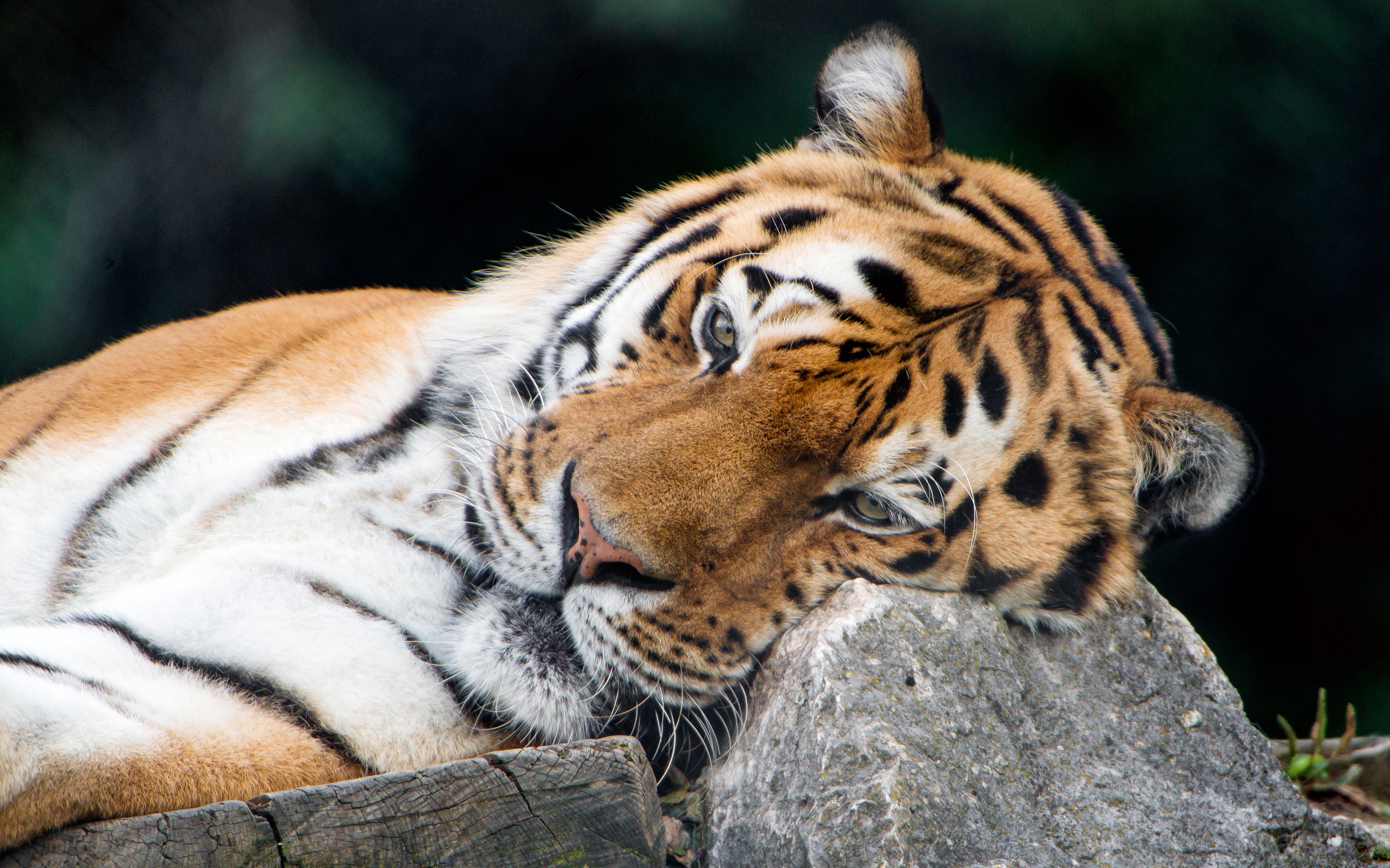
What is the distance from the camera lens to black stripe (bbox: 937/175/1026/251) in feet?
5.62

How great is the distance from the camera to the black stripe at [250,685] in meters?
1.27

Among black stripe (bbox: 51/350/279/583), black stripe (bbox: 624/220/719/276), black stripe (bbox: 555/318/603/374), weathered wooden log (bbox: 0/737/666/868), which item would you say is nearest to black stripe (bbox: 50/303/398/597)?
black stripe (bbox: 51/350/279/583)

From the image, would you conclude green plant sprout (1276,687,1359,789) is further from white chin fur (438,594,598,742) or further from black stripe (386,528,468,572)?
black stripe (386,528,468,572)

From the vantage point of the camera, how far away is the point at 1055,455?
57.9 inches

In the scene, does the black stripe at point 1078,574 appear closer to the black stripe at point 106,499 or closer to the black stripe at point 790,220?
the black stripe at point 790,220

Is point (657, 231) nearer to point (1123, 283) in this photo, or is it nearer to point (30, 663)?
point (1123, 283)

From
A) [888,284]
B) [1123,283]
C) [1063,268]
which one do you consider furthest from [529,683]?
[1123,283]

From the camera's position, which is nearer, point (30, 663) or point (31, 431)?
point (30, 663)

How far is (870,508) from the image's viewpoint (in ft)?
4.62

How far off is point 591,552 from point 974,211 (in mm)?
980

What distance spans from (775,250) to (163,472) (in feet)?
3.65

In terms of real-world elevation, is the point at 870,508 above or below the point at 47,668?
above

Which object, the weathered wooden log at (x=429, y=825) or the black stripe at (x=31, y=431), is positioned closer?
the weathered wooden log at (x=429, y=825)

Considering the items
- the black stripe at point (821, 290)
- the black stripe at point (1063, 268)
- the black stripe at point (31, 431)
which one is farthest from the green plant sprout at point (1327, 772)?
the black stripe at point (31, 431)
